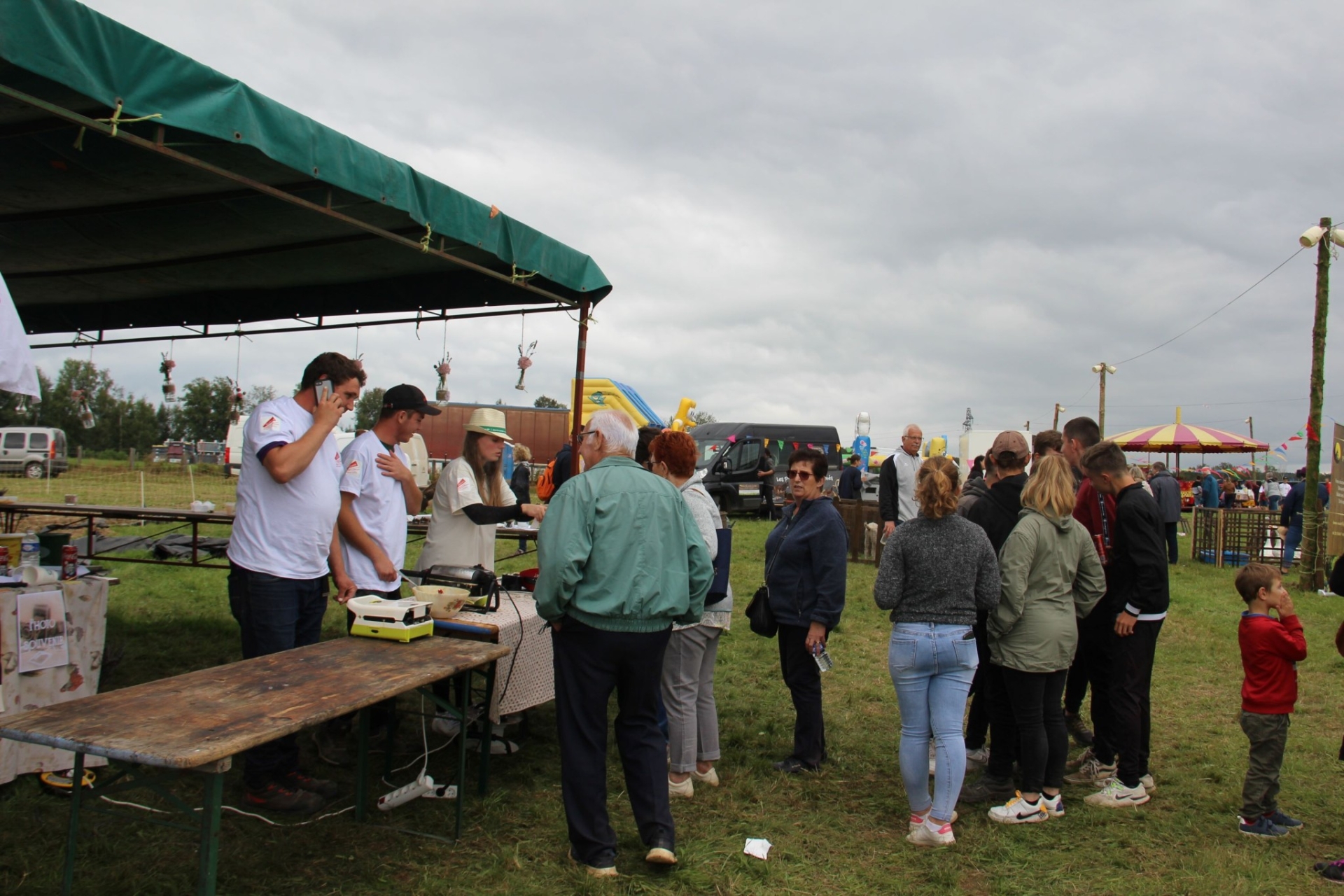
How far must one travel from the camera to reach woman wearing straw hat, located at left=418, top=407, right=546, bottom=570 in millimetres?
4129

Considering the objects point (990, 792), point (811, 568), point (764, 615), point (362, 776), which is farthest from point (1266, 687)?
point (362, 776)

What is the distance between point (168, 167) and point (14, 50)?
4.55 ft

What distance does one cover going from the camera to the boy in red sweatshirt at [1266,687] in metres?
3.60

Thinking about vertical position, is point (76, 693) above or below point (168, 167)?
below

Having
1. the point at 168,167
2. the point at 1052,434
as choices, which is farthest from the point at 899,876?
the point at 168,167

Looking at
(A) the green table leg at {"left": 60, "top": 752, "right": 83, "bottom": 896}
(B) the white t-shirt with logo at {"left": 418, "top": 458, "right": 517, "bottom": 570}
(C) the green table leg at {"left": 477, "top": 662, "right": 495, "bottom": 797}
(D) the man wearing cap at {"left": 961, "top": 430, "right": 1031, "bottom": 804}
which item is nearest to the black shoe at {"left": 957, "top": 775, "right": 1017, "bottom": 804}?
(D) the man wearing cap at {"left": 961, "top": 430, "right": 1031, "bottom": 804}

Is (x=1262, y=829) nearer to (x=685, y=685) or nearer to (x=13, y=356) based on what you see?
(x=685, y=685)

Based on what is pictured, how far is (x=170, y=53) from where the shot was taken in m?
2.97

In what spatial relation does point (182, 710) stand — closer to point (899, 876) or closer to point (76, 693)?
point (76, 693)

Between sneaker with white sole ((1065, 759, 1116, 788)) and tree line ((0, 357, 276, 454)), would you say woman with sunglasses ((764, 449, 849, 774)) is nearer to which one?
sneaker with white sole ((1065, 759, 1116, 788))

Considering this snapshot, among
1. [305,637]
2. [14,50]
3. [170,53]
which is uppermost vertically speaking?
[170,53]

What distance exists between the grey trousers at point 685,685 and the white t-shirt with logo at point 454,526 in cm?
109

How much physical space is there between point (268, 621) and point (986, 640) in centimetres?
315

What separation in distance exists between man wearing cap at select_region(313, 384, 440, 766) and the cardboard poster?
1.10m
